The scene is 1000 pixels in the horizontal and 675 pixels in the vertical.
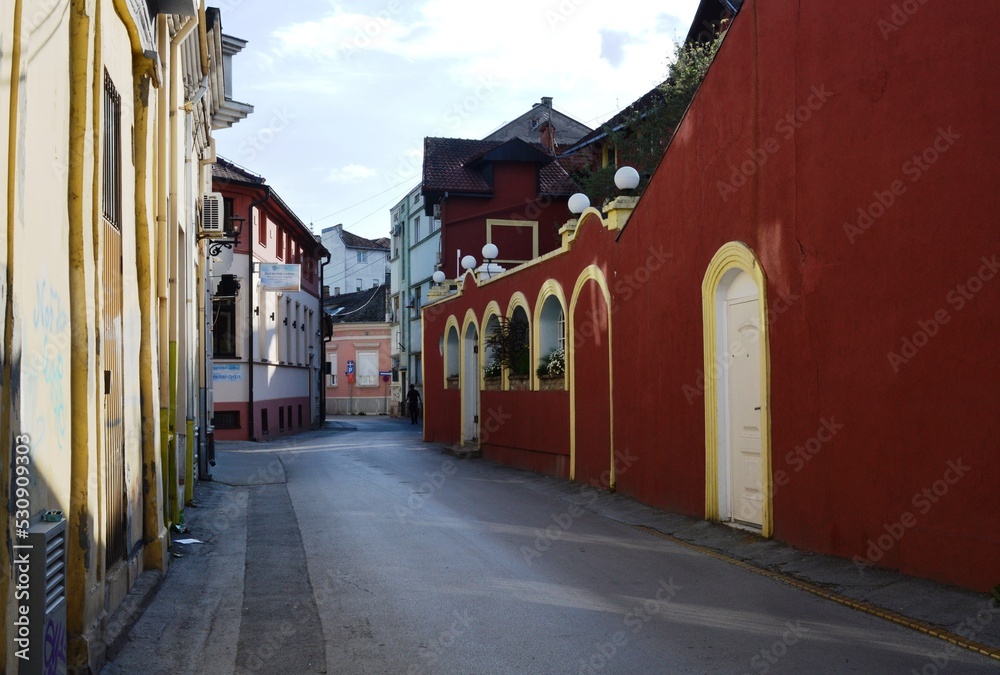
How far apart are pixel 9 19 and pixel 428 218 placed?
37.9 m

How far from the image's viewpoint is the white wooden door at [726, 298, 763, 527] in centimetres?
1038

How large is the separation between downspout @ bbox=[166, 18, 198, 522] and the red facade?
5820 mm

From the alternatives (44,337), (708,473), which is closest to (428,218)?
(708,473)

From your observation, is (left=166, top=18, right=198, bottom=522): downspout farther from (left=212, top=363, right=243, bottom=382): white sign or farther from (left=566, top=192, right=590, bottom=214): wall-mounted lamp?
(left=212, top=363, right=243, bottom=382): white sign

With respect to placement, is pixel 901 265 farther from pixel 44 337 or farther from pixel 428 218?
pixel 428 218

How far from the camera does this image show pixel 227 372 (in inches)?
1191

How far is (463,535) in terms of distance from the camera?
10477 mm

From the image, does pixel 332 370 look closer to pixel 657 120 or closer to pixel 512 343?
pixel 657 120

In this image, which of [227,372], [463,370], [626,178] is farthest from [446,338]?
[626,178]

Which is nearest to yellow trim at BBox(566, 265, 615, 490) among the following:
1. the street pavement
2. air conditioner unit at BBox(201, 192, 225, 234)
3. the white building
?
the street pavement

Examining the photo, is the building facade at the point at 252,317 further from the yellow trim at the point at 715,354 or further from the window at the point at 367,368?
the window at the point at 367,368

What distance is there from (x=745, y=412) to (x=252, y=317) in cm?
2271

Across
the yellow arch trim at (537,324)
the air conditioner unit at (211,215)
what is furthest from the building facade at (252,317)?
the yellow arch trim at (537,324)

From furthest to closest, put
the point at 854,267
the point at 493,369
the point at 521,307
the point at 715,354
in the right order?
1. the point at 493,369
2. the point at 521,307
3. the point at 715,354
4. the point at 854,267
